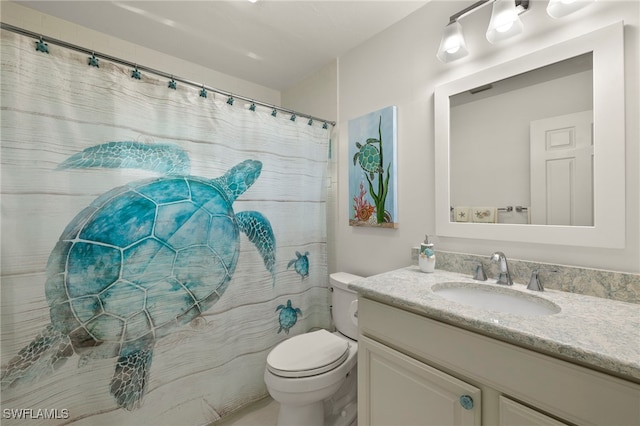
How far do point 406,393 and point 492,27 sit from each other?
1.51 m

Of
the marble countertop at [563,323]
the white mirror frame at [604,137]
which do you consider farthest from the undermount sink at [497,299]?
the white mirror frame at [604,137]

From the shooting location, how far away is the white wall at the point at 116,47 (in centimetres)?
150

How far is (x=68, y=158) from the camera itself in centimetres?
112

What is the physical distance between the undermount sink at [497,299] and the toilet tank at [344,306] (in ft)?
1.93

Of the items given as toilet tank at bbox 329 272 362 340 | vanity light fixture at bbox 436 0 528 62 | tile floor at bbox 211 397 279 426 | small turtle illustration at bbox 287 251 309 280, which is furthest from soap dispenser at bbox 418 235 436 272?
tile floor at bbox 211 397 279 426

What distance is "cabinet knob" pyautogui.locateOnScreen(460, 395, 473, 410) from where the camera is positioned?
782 mm

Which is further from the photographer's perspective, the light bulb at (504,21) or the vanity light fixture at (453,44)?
the vanity light fixture at (453,44)

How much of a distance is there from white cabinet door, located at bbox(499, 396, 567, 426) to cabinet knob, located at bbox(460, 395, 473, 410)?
76mm

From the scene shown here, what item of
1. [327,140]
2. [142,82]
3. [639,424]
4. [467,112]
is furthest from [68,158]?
[639,424]

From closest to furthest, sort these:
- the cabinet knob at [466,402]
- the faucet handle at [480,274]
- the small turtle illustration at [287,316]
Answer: the cabinet knob at [466,402] → the faucet handle at [480,274] → the small turtle illustration at [287,316]

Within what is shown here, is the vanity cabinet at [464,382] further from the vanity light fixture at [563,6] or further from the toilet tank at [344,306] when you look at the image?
the vanity light fixture at [563,6]

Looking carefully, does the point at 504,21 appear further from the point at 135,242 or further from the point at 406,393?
the point at 135,242

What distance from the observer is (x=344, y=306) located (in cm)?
168

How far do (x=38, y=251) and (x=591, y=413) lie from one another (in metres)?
1.87
